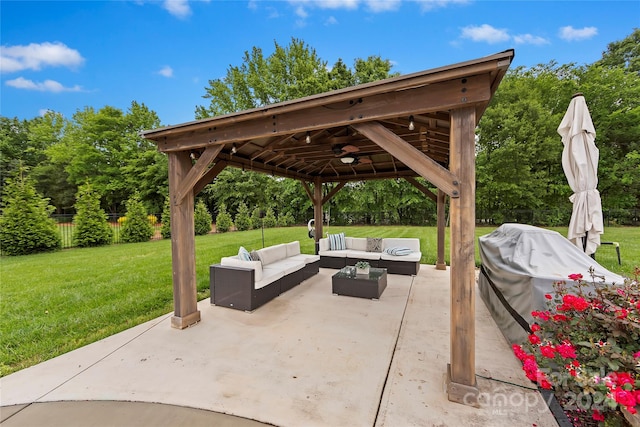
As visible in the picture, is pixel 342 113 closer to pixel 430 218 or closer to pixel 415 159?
pixel 415 159

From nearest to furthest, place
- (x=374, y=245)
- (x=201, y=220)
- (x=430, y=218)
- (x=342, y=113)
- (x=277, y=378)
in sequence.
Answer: (x=277, y=378)
(x=342, y=113)
(x=374, y=245)
(x=201, y=220)
(x=430, y=218)

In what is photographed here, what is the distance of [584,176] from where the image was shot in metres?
3.36

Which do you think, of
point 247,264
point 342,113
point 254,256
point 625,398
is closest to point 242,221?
point 254,256

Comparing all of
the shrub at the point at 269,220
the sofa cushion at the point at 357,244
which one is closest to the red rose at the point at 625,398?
the sofa cushion at the point at 357,244

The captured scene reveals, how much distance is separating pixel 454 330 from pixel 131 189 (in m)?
24.2

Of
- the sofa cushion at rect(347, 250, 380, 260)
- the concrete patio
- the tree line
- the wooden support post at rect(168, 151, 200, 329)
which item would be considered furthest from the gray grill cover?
the tree line

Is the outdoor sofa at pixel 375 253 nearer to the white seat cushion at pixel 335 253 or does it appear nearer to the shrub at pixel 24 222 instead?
the white seat cushion at pixel 335 253

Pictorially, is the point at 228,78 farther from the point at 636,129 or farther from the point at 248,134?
the point at 636,129

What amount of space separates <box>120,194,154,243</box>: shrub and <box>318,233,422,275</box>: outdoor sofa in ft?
30.5

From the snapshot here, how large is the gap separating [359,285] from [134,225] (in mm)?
11264

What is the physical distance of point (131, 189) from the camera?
20.2m

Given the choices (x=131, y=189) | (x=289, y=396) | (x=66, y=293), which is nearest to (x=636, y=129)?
(x=289, y=396)

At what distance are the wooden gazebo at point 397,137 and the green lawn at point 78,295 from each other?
48.1 inches

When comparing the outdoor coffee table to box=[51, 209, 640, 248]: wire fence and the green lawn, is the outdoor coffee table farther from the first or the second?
box=[51, 209, 640, 248]: wire fence
